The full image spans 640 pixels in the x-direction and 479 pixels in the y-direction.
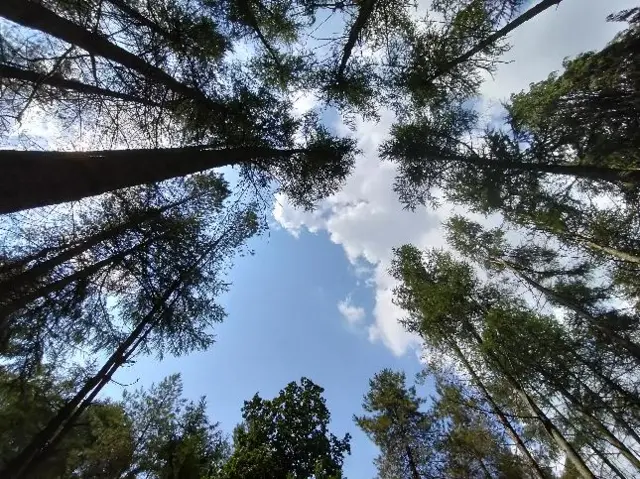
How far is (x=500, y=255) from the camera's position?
46.8ft

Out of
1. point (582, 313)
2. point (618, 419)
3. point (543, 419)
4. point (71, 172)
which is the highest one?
point (582, 313)

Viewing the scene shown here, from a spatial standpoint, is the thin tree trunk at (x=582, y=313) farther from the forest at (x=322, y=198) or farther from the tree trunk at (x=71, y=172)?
the tree trunk at (x=71, y=172)

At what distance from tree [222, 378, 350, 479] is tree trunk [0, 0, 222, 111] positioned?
13.1 meters

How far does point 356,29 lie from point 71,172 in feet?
25.1

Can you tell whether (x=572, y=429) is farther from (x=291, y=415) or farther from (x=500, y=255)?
(x=291, y=415)

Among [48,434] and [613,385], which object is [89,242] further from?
[613,385]

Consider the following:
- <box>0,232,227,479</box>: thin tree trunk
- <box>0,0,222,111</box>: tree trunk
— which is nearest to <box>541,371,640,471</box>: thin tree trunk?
<box>0,232,227,479</box>: thin tree trunk

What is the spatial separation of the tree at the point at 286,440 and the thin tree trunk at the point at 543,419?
733cm

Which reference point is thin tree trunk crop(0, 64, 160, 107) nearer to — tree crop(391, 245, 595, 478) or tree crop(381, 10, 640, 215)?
tree crop(381, 10, 640, 215)

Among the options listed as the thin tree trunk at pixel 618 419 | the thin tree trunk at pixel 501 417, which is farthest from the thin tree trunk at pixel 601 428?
the thin tree trunk at pixel 501 417

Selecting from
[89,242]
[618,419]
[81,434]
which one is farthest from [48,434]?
[618,419]

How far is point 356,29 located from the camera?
348 inches

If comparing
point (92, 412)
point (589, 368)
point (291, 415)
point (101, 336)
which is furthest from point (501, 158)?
point (92, 412)

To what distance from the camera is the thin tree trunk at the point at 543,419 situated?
25.7 ft
